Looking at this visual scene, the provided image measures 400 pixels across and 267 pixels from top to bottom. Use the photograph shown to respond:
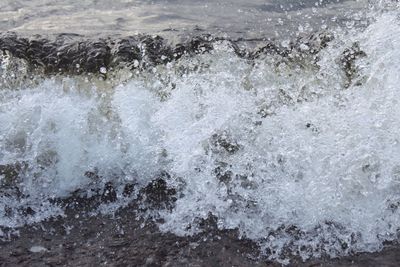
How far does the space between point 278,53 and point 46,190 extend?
1.81 meters

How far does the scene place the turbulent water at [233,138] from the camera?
122 inches

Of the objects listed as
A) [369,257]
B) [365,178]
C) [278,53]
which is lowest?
[369,257]

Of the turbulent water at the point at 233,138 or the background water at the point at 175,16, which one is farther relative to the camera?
the background water at the point at 175,16

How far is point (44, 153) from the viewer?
3.56 m

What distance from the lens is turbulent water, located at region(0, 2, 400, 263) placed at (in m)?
3.09

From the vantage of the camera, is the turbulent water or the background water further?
the background water

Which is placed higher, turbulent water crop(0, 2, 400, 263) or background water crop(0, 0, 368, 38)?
background water crop(0, 0, 368, 38)

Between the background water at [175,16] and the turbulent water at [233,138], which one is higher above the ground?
the background water at [175,16]

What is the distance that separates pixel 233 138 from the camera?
343 centimetres

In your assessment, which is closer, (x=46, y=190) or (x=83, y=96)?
(x=46, y=190)

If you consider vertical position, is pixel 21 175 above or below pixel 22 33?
below

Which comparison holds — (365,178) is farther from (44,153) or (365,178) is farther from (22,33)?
(22,33)

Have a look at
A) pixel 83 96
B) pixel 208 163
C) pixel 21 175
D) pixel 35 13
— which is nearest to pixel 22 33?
pixel 35 13

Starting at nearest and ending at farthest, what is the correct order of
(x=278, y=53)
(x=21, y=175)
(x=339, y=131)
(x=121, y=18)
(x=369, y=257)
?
(x=369, y=257) → (x=339, y=131) → (x=21, y=175) → (x=278, y=53) → (x=121, y=18)
